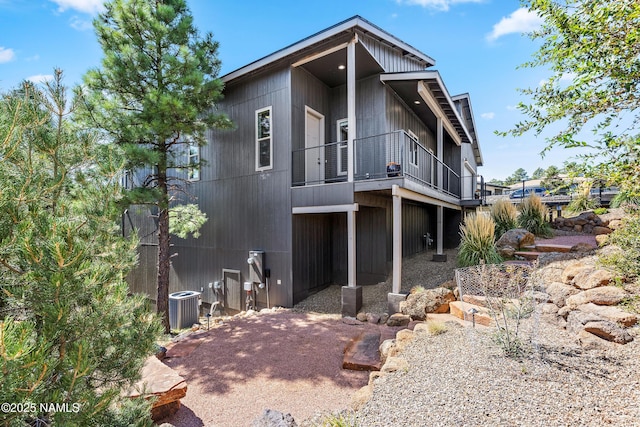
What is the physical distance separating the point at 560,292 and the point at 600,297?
2.28 ft

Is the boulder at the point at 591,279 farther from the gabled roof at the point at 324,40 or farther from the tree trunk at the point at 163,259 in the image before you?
Result: the tree trunk at the point at 163,259

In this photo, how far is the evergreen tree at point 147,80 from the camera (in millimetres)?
6086

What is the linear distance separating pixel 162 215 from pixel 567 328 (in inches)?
318

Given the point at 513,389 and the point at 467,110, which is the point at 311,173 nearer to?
the point at 513,389

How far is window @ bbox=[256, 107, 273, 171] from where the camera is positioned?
814cm

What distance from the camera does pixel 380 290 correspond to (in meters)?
7.80

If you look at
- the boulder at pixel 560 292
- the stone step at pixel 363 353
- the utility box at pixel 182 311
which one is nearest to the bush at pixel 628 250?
the boulder at pixel 560 292

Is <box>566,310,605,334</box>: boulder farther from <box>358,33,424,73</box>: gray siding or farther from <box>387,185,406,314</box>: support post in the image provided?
<box>358,33,424,73</box>: gray siding

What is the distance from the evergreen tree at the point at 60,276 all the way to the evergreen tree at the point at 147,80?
452 centimetres

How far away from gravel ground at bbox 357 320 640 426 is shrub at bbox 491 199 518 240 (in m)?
6.47

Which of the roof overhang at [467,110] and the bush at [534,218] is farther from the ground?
the roof overhang at [467,110]

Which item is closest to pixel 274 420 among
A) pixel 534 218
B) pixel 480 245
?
pixel 480 245

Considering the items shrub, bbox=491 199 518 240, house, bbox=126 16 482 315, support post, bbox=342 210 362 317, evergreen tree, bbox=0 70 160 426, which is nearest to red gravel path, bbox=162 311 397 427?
support post, bbox=342 210 362 317

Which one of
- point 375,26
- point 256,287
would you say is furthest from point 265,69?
point 256,287
